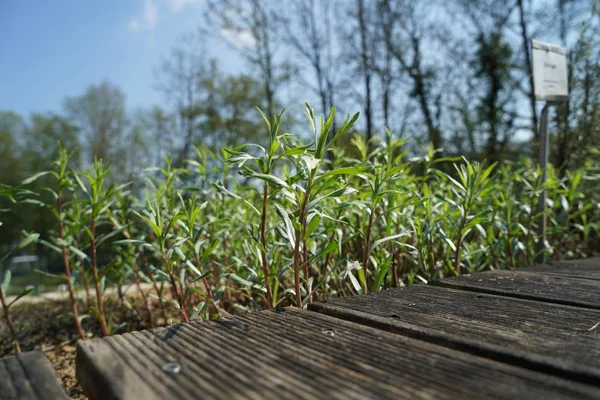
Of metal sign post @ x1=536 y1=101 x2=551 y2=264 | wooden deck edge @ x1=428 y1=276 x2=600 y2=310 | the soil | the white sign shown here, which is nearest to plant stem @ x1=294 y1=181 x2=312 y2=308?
wooden deck edge @ x1=428 y1=276 x2=600 y2=310

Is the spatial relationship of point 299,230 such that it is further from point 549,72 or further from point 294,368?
point 549,72

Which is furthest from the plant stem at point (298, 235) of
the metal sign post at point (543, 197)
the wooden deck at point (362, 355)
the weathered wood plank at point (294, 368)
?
the metal sign post at point (543, 197)

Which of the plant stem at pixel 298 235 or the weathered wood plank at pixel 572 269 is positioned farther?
the weathered wood plank at pixel 572 269

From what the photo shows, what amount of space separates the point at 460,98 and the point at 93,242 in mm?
13820

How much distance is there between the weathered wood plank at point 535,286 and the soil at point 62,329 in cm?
148

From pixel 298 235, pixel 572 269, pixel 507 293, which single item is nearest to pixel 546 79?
pixel 572 269

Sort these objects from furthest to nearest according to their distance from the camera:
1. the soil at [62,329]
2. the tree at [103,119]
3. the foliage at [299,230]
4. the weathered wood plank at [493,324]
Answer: the tree at [103,119]
the soil at [62,329]
the foliage at [299,230]
the weathered wood plank at [493,324]

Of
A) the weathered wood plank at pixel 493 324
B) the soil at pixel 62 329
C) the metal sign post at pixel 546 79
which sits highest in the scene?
the metal sign post at pixel 546 79

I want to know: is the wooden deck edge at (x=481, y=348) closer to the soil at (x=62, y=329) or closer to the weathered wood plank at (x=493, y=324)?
the weathered wood plank at (x=493, y=324)

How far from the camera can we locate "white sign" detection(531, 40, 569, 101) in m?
3.03

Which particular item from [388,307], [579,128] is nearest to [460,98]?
[579,128]

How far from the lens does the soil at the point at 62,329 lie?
2.19 metres

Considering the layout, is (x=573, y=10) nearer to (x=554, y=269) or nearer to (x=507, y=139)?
(x=507, y=139)

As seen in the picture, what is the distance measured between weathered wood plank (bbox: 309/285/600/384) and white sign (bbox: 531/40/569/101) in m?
2.36
